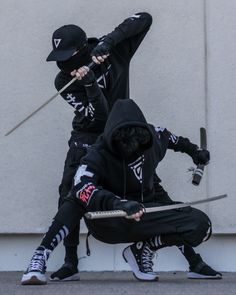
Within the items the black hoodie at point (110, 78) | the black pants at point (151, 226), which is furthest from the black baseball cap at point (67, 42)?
the black pants at point (151, 226)

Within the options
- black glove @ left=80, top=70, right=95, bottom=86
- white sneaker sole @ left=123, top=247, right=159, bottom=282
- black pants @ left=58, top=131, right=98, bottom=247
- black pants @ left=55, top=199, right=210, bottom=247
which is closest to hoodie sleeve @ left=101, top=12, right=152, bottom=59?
black glove @ left=80, top=70, right=95, bottom=86

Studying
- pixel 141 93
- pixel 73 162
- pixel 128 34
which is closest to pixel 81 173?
pixel 73 162

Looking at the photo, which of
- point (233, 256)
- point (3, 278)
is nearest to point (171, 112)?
point (233, 256)

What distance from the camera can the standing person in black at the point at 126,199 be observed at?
601 centimetres

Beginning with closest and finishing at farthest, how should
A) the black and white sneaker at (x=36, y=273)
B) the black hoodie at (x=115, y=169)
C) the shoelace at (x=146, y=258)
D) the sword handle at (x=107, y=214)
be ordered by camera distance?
the sword handle at (x=107, y=214)
the black hoodie at (x=115, y=169)
the black and white sneaker at (x=36, y=273)
the shoelace at (x=146, y=258)

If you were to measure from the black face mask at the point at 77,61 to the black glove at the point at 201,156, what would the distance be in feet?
2.93

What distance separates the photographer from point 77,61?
6488 mm

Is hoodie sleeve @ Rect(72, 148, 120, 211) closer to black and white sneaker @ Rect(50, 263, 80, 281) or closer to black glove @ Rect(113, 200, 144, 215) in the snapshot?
black glove @ Rect(113, 200, 144, 215)

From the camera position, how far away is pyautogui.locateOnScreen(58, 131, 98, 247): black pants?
6.57m

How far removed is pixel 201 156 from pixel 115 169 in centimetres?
63

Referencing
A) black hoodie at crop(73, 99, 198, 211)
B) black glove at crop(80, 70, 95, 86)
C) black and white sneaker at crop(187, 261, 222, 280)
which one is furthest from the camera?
black and white sneaker at crop(187, 261, 222, 280)

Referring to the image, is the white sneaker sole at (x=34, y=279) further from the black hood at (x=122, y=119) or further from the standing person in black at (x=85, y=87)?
the black hood at (x=122, y=119)

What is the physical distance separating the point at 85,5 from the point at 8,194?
1491mm

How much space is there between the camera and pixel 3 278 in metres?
7.04
